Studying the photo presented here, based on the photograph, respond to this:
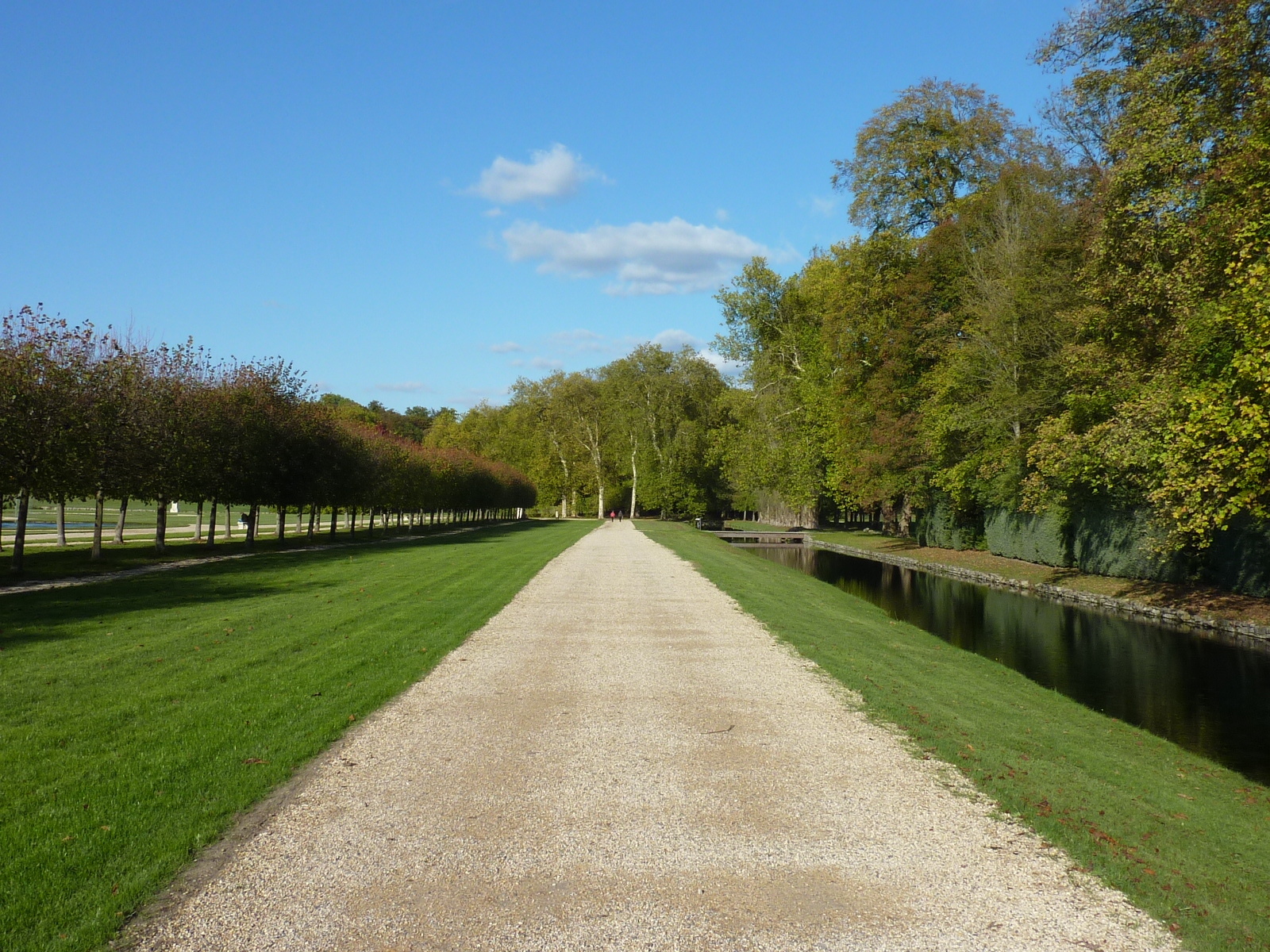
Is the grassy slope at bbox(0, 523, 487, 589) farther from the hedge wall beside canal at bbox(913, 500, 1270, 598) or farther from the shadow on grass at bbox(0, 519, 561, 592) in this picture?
the hedge wall beside canal at bbox(913, 500, 1270, 598)

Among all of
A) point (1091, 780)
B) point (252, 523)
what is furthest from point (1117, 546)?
point (252, 523)

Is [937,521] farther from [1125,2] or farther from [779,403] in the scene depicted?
[1125,2]

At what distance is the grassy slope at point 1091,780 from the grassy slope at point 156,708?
18.8 feet

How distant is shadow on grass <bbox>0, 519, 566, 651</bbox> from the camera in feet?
41.1

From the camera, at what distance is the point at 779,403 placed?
A: 176ft

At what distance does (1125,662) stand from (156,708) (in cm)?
1656

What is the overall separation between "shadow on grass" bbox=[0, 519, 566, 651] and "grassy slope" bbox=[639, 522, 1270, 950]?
1098 cm

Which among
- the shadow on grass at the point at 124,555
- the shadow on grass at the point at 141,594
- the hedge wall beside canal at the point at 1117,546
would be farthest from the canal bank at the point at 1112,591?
the shadow on grass at the point at 124,555

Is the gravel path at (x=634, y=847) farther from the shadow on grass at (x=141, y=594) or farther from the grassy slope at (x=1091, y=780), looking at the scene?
the shadow on grass at (x=141, y=594)

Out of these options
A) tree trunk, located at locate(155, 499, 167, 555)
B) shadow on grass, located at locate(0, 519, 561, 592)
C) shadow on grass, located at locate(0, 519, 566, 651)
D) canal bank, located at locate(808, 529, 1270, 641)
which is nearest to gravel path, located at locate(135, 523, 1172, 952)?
shadow on grass, located at locate(0, 519, 566, 651)

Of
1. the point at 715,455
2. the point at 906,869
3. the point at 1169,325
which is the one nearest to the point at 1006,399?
the point at 1169,325

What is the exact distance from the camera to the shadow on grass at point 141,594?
12.5 metres

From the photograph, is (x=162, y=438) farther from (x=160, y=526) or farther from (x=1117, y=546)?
(x=1117, y=546)

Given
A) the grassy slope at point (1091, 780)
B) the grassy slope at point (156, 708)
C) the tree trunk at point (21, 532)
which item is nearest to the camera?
the grassy slope at point (156, 708)
